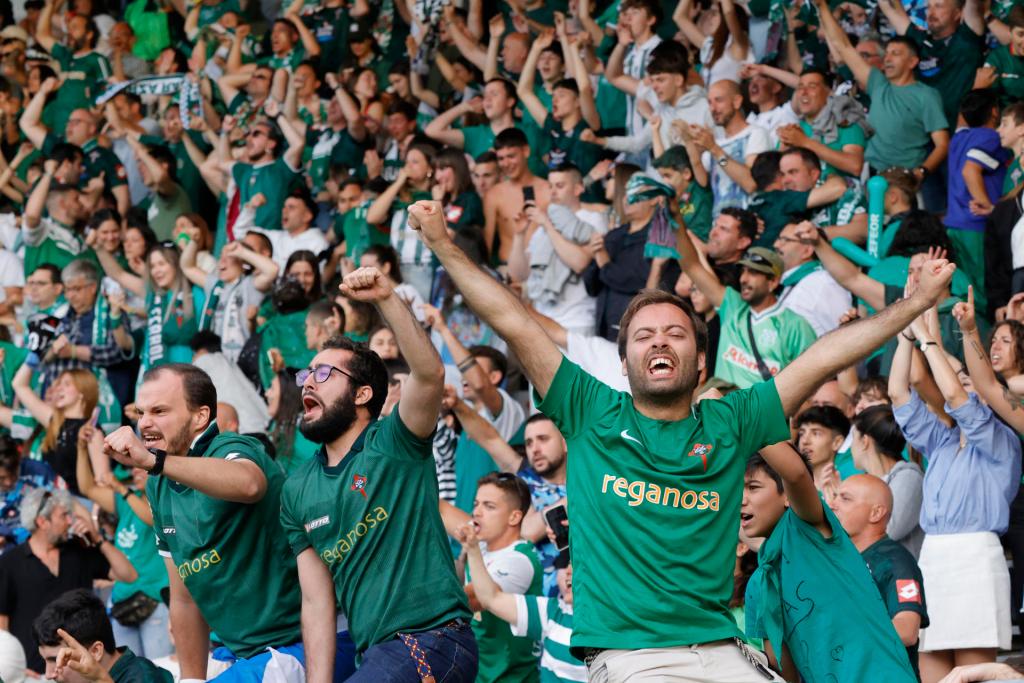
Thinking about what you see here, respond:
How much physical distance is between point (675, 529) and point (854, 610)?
2.66 ft

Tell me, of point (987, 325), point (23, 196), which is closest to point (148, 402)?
point (987, 325)

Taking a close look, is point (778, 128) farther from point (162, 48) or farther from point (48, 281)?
point (162, 48)

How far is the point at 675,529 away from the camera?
4426 millimetres

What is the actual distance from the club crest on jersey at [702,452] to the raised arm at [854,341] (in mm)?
302

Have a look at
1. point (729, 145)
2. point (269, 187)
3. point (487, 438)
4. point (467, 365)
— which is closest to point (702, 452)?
point (487, 438)

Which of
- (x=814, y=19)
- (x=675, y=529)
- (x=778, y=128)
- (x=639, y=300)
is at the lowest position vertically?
(x=675, y=529)

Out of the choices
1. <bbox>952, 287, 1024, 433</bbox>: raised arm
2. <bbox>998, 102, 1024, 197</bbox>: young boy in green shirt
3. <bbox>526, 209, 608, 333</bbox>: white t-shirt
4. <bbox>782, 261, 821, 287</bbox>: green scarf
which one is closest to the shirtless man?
<bbox>526, 209, 608, 333</bbox>: white t-shirt

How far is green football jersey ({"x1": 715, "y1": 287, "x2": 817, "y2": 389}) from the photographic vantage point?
855 cm

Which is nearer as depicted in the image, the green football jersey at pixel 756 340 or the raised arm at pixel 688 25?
the green football jersey at pixel 756 340

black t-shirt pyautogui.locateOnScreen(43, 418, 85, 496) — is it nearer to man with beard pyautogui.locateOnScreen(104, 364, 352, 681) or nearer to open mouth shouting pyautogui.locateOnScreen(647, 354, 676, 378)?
man with beard pyautogui.locateOnScreen(104, 364, 352, 681)

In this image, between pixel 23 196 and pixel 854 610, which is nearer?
pixel 854 610

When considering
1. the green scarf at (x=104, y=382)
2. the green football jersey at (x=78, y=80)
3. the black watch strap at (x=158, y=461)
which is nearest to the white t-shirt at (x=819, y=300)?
the black watch strap at (x=158, y=461)

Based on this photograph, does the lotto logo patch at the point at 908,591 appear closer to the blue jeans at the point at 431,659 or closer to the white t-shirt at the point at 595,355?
the blue jeans at the point at 431,659

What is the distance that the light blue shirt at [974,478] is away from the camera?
6949 mm
